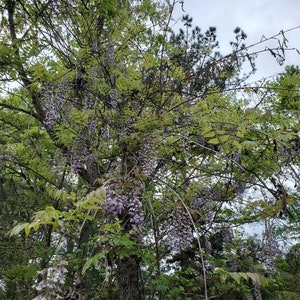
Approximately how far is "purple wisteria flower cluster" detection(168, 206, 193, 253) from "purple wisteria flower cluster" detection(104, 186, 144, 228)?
1.20 feet

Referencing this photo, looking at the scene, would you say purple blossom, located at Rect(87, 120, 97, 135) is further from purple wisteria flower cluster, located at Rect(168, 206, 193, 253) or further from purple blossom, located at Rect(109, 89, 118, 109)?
purple wisteria flower cluster, located at Rect(168, 206, 193, 253)

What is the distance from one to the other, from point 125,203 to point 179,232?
0.57 m

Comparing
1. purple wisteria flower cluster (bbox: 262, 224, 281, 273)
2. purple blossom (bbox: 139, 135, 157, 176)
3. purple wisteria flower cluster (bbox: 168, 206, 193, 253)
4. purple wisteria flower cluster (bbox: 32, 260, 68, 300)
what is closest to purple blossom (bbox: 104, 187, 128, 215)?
purple blossom (bbox: 139, 135, 157, 176)

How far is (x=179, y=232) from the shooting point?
3.06m

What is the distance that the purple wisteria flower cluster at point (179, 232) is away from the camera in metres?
3.03

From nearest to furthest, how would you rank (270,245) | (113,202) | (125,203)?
(113,202)
(125,203)
(270,245)

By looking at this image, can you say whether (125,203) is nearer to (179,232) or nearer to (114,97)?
(179,232)

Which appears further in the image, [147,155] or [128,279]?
[128,279]

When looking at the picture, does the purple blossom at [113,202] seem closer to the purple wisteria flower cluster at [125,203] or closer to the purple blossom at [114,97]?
the purple wisteria flower cluster at [125,203]

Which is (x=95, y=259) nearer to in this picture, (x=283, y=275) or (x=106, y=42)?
(x=106, y=42)

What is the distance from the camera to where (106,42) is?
13.2ft

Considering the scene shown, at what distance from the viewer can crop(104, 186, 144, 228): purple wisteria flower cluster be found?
8.80 feet

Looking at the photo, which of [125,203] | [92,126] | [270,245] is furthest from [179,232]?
[270,245]

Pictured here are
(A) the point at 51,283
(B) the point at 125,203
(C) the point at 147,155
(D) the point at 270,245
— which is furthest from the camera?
(D) the point at 270,245
